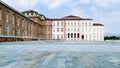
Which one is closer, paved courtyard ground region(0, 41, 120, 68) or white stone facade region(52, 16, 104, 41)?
paved courtyard ground region(0, 41, 120, 68)

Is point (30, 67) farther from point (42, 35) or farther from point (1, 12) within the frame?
point (42, 35)

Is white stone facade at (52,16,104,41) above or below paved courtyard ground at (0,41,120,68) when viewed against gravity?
above

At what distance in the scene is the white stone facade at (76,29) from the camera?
262 ft

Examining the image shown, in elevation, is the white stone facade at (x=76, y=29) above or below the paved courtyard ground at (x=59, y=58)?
above

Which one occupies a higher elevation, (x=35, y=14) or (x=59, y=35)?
(x=35, y=14)

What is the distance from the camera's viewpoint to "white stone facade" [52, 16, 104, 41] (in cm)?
7975

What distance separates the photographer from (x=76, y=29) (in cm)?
8075

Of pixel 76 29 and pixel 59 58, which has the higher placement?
pixel 76 29

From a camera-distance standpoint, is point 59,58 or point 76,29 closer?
point 59,58

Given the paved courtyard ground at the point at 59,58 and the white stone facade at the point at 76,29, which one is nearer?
the paved courtyard ground at the point at 59,58

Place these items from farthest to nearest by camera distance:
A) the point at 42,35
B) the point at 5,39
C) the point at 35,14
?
the point at 42,35
the point at 35,14
the point at 5,39

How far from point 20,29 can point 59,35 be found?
39.7m

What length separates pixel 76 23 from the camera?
264ft

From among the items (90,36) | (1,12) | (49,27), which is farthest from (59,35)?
(1,12)
